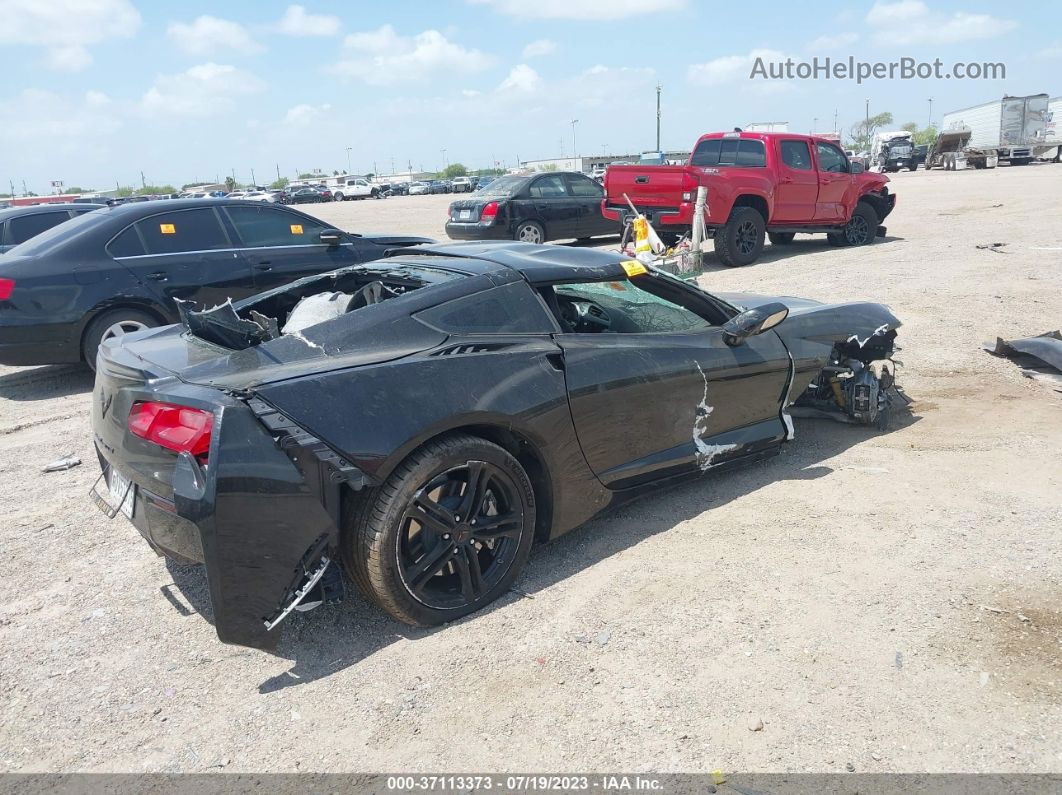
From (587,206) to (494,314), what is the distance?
41.2ft

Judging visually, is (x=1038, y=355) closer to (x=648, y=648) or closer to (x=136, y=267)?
(x=648, y=648)

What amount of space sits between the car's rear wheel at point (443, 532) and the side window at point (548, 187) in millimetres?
12133

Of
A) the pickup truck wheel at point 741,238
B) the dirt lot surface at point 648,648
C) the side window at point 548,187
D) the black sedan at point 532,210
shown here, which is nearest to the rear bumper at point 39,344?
the dirt lot surface at point 648,648

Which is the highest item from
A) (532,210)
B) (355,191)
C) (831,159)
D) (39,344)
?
(355,191)

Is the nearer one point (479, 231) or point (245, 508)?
point (245, 508)

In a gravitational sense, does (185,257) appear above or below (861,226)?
above

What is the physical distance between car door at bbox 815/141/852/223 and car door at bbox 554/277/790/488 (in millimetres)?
10011

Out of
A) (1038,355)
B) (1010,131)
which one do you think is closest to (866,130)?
(1010,131)

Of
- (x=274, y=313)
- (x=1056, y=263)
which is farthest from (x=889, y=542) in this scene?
(x=1056, y=263)

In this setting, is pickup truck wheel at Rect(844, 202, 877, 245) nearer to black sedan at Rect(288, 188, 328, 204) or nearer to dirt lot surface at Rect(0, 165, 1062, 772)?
dirt lot surface at Rect(0, 165, 1062, 772)

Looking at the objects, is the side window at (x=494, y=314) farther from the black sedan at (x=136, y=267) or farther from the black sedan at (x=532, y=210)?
the black sedan at (x=532, y=210)

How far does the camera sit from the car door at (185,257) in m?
6.93

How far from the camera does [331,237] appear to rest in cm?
789

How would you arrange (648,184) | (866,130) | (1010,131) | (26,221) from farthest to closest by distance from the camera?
(866,130) < (1010,131) < (648,184) < (26,221)
